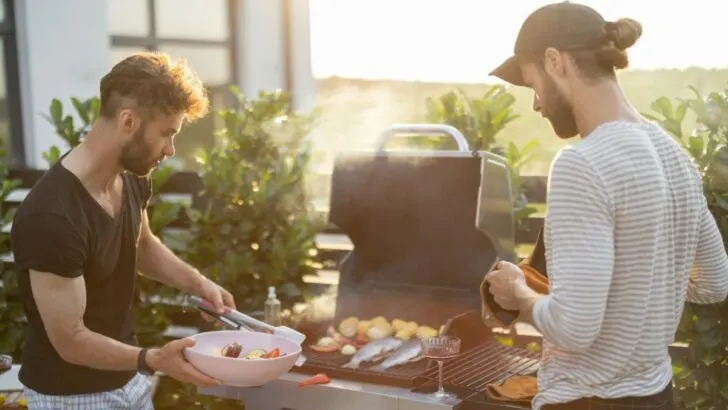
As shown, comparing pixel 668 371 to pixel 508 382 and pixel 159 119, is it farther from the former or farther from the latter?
pixel 159 119

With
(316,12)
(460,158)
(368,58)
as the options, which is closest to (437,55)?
(368,58)

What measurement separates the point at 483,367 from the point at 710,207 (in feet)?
3.35

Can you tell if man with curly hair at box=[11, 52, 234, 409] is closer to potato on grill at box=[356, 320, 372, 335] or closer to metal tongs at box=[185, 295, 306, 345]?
metal tongs at box=[185, 295, 306, 345]

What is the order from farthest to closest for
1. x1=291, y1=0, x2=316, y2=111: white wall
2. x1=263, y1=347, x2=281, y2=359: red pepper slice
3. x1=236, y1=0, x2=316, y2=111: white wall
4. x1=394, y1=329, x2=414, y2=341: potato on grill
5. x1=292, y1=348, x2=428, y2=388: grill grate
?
x1=291, y1=0, x2=316, y2=111: white wall → x1=236, y1=0, x2=316, y2=111: white wall → x1=394, y1=329, x2=414, y2=341: potato on grill → x1=292, y1=348, x2=428, y2=388: grill grate → x1=263, y1=347, x2=281, y2=359: red pepper slice

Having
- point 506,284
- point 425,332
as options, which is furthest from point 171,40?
point 506,284

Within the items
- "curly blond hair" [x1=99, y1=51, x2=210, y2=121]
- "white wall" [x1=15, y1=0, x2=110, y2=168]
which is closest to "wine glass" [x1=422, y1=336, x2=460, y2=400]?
"curly blond hair" [x1=99, y1=51, x2=210, y2=121]

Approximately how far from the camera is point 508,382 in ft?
7.39

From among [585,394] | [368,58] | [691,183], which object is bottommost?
[585,394]

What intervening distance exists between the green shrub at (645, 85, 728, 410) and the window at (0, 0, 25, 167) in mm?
4126

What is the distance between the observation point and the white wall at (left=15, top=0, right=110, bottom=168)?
5.18 meters

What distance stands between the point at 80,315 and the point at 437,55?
4487mm

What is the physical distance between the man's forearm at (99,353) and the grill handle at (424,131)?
50.1 inches

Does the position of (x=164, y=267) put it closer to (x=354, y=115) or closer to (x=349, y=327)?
(x=349, y=327)

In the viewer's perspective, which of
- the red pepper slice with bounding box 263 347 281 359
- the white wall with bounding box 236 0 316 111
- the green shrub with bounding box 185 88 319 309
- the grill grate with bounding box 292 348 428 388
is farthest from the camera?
the white wall with bounding box 236 0 316 111
